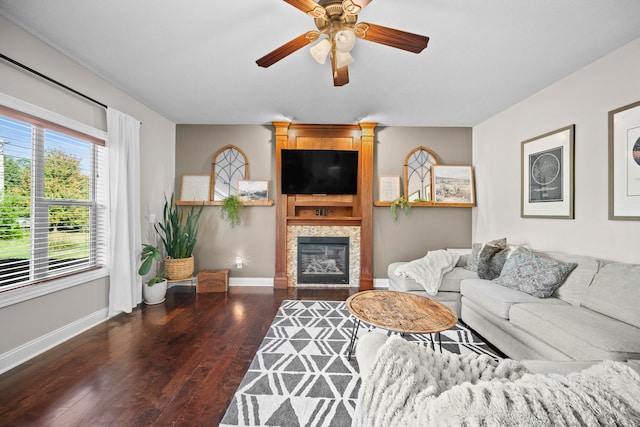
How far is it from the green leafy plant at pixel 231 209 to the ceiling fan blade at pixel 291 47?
91.6 inches

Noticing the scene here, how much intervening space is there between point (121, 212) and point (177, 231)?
80 cm

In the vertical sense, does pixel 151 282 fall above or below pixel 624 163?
below

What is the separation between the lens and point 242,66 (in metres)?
2.41

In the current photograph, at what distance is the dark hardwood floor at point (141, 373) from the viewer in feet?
4.88

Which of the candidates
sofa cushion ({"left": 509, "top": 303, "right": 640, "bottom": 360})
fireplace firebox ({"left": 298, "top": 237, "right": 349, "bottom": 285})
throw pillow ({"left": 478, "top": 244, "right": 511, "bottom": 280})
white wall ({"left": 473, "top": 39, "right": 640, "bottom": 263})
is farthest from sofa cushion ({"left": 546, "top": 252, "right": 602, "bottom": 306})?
fireplace firebox ({"left": 298, "top": 237, "right": 349, "bottom": 285})

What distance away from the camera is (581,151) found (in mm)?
2402

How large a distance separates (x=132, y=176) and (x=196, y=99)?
1200mm

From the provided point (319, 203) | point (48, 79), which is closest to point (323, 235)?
point (319, 203)

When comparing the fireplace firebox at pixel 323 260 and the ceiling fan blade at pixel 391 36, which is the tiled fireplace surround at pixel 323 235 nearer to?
the fireplace firebox at pixel 323 260

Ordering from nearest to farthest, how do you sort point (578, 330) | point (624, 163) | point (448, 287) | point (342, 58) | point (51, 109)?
point (578, 330)
point (342, 58)
point (624, 163)
point (51, 109)
point (448, 287)

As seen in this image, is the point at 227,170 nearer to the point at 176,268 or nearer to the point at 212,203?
the point at 212,203

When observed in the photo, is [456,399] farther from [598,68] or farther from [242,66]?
[598,68]

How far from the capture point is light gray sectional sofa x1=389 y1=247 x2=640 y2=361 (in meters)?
1.52

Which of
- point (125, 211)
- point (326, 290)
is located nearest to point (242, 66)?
point (125, 211)
